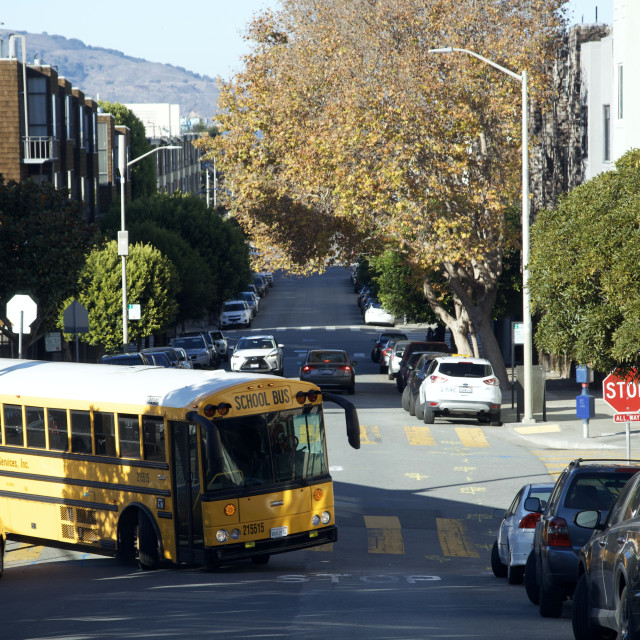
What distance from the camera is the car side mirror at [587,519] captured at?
11.0 meters

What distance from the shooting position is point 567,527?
11.1 meters

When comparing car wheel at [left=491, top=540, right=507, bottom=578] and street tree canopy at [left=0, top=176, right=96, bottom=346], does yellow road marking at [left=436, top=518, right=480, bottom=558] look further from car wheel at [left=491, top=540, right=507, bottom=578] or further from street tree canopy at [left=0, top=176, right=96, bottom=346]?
street tree canopy at [left=0, top=176, right=96, bottom=346]

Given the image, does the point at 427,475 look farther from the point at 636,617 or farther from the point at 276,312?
the point at 276,312

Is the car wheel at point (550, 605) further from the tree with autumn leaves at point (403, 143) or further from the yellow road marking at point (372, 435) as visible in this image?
the tree with autumn leaves at point (403, 143)

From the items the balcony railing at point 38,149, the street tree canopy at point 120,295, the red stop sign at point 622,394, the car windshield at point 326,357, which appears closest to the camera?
the red stop sign at point 622,394

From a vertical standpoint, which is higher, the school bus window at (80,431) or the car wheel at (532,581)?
the school bus window at (80,431)

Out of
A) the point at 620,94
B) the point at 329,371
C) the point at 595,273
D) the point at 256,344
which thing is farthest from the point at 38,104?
the point at 595,273

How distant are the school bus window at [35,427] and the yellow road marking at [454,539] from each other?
20.8ft

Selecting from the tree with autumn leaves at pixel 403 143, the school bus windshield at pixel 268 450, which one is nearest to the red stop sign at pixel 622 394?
the school bus windshield at pixel 268 450

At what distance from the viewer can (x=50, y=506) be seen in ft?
49.9

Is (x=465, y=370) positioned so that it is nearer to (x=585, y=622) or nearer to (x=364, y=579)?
(x=364, y=579)

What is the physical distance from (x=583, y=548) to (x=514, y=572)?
493cm

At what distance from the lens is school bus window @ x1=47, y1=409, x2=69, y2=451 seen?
1510 centimetres

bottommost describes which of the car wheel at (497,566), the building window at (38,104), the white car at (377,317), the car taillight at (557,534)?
the car wheel at (497,566)
